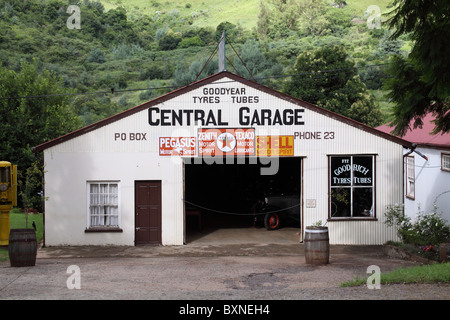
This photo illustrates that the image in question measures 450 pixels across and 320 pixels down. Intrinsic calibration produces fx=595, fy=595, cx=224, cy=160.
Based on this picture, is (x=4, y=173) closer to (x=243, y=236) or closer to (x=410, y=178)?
(x=243, y=236)

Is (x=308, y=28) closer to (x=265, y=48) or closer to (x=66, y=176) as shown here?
(x=265, y=48)

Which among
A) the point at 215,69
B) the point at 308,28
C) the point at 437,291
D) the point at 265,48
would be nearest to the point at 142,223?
the point at 437,291

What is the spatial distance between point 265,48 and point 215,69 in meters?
24.2

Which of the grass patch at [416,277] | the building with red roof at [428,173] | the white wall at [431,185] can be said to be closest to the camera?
the grass patch at [416,277]

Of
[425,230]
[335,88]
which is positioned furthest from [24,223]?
[335,88]

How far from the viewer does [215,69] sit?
6919 cm

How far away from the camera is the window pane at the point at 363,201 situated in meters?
20.7

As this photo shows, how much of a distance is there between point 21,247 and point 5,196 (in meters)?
4.05

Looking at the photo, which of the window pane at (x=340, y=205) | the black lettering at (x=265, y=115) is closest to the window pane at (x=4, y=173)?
the black lettering at (x=265, y=115)

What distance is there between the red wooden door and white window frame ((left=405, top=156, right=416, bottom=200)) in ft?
37.1

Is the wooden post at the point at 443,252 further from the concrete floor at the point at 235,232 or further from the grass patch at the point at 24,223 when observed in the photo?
the grass patch at the point at 24,223

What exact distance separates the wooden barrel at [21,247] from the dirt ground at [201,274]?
1.07 ft

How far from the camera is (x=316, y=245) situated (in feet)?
51.4

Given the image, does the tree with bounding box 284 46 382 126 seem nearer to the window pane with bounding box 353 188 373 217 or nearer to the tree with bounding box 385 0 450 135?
the window pane with bounding box 353 188 373 217
